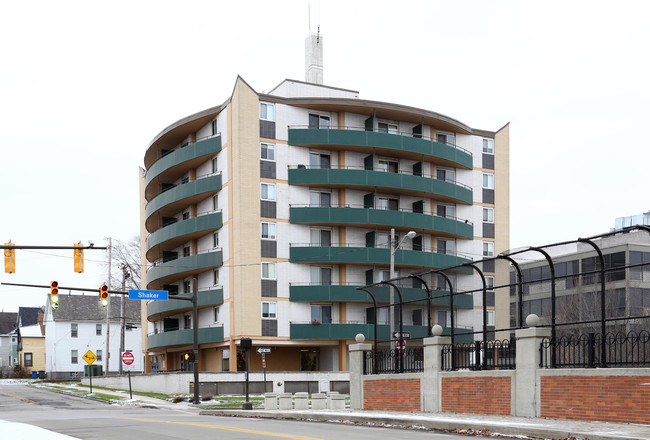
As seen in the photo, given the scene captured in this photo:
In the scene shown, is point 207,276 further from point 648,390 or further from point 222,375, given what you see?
point 648,390

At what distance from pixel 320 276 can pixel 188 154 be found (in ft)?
47.4

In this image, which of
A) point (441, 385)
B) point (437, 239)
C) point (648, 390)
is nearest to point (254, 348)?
point (437, 239)

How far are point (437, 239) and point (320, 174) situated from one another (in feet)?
41.0

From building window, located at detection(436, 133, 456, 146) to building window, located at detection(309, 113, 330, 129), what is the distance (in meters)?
10.5

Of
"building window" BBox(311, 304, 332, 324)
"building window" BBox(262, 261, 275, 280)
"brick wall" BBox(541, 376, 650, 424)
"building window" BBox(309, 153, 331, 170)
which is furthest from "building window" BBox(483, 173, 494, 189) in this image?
"brick wall" BBox(541, 376, 650, 424)

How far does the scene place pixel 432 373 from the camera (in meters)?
24.3

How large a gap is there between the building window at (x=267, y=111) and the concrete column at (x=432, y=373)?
36486 millimetres

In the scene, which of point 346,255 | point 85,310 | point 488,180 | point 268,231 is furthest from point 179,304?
point 85,310

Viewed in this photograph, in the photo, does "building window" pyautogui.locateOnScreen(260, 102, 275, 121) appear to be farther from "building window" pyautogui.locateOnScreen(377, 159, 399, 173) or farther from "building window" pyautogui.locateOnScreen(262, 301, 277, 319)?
"building window" pyautogui.locateOnScreen(262, 301, 277, 319)

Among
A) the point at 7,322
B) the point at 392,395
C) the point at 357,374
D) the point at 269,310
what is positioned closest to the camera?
the point at 392,395

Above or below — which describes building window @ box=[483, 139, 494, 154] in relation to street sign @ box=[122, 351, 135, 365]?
above

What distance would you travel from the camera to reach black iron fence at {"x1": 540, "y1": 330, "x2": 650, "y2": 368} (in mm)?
17906

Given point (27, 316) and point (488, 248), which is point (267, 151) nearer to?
point (488, 248)

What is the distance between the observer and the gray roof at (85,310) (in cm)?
10700
